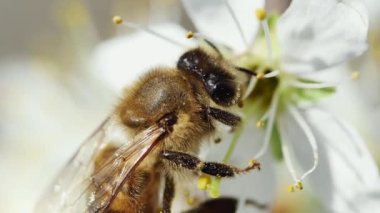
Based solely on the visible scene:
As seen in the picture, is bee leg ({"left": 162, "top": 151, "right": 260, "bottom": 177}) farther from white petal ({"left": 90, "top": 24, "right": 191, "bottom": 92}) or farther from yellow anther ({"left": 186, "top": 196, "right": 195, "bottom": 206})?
white petal ({"left": 90, "top": 24, "right": 191, "bottom": 92})

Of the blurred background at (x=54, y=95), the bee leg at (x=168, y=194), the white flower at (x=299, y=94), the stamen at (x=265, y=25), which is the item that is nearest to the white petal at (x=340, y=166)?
the white flower at (x=299, y=94)

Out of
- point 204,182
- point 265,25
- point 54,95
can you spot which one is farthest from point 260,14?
point 54,95

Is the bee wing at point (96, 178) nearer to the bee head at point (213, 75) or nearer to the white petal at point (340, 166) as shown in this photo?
the bee head at point (213, 75)

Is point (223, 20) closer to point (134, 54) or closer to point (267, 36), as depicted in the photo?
point (267, 36)

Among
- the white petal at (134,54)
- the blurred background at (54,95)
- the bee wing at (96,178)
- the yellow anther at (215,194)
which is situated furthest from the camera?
the blurred background at (54,95)

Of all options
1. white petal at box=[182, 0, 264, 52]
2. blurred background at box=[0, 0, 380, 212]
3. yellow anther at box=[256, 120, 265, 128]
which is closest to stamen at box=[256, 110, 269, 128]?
yellow anther at box=[256, 120, 265, 128]

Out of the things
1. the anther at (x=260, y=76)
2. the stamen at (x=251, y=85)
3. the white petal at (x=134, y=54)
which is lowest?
the stamen at (x=251, y=85)
